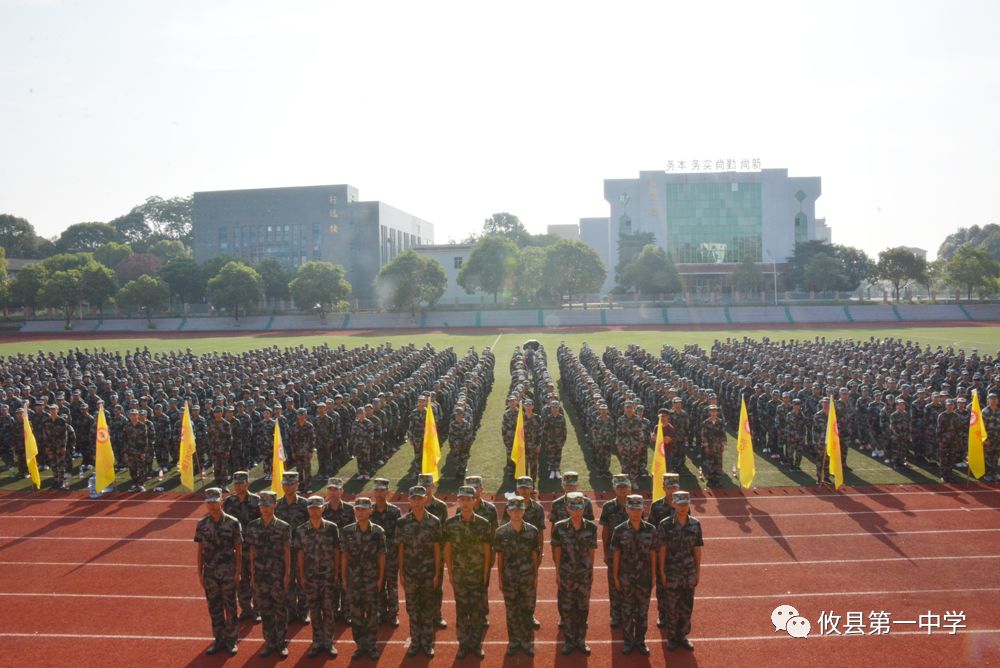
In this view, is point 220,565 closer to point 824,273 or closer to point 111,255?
point 824,273

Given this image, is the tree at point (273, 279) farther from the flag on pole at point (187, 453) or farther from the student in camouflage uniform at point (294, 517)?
the student in camouflage uniform at point (294, 517)

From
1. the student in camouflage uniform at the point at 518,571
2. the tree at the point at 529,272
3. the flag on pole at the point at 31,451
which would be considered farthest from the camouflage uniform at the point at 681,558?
the tree at the point at 529,272

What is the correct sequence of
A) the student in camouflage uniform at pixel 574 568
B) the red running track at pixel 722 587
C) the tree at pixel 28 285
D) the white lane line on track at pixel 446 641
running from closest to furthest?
the student in camouflage uniform at pixel 574 568
the red running track at pixel 722 587
the white lane line on track at pixel 446 641
the tree at pixel 28 285

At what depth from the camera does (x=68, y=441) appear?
41.6 feet

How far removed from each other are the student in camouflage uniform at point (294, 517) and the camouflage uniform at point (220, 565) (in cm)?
54

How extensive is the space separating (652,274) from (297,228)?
35221mm

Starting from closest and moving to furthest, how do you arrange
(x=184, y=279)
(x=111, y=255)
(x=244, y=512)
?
(x=244, y=512) → (x=184, y=279) → (x=111, y=255)

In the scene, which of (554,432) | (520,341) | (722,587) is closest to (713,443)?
(554,432)

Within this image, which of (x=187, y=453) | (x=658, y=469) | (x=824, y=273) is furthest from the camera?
(x=824, y=273)

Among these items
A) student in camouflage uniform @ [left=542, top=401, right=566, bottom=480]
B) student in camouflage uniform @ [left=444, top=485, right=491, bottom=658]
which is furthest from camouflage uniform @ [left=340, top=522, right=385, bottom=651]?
student in camouflage uniform @ [left=542, top=401, right=566, bottom=480]

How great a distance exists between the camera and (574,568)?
6.36 metres

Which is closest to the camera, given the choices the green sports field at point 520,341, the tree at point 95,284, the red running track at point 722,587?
the red running track at point 722,587

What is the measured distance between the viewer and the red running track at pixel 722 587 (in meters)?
6.48

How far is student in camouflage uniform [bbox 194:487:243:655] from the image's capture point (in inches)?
256
